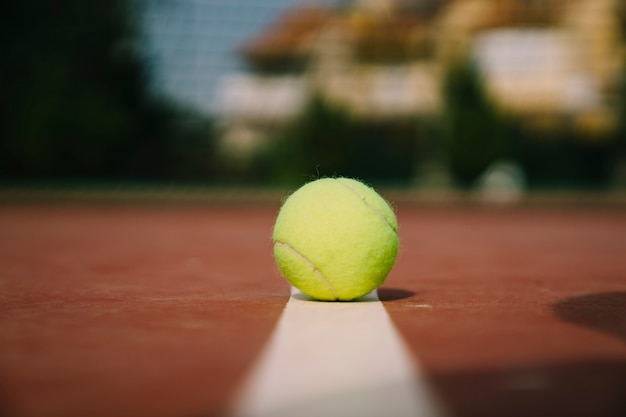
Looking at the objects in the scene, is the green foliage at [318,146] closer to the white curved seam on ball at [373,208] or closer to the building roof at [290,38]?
the building roof at [290,38]

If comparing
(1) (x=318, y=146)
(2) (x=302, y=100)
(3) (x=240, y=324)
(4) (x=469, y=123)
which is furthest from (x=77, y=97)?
(3) (x=240, y=324)

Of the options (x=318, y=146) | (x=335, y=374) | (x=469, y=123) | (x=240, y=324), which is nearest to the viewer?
(x=335, y=374)

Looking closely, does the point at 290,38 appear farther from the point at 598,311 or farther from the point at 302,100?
the point at 598,311

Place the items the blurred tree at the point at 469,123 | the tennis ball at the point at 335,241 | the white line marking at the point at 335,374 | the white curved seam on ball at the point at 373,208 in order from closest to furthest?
the white line marking at the point at 335,374 < the tennis ball at the point at 335,241 < the white curved seam on ball at the point at 373,208 < the blurred tree at the point at 469,123

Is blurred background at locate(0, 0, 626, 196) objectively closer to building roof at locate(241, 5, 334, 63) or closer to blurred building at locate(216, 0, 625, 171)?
blurred building at locate(216, 0, 625, 171)

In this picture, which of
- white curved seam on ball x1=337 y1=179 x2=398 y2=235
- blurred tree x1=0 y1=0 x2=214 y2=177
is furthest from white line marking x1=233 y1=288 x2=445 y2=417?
blurred tree x1=0 y1=0 x2=214 y2=177

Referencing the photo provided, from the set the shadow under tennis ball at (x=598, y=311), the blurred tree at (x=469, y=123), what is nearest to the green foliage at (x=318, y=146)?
the blurred tree at (x=469, y=123)
